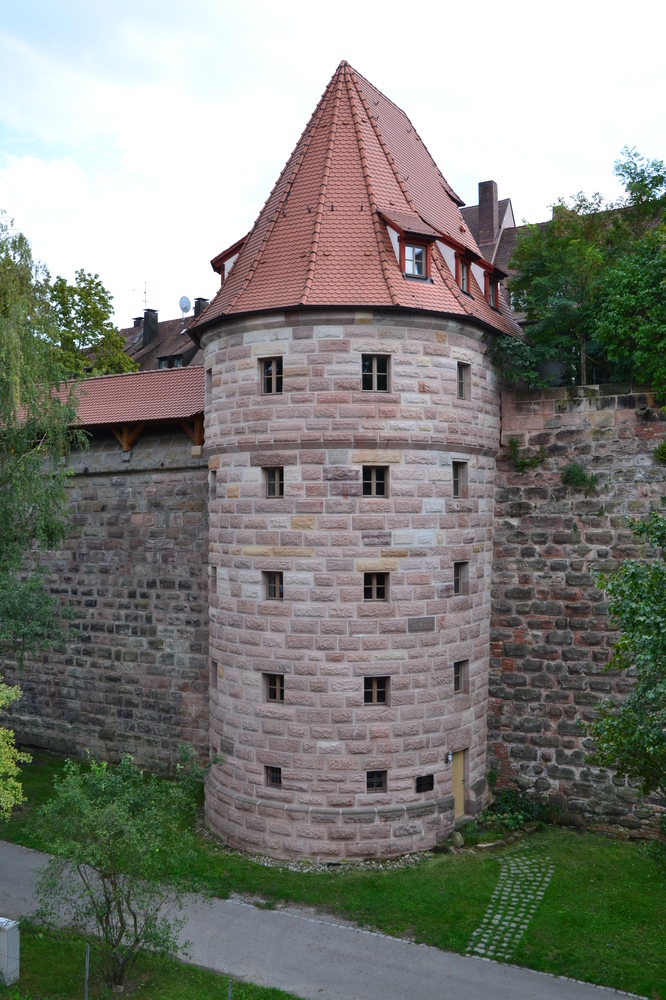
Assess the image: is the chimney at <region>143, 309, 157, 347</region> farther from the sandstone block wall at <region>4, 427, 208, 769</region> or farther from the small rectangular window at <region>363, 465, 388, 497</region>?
the small rectangular window at <region>363, 465, 388, 497</region>

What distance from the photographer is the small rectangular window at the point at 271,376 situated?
52.9ft

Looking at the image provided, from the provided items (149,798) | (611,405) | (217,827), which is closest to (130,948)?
(149,798)

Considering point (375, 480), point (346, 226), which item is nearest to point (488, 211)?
point (346, 226)

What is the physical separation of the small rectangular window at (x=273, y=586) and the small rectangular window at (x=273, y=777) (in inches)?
128

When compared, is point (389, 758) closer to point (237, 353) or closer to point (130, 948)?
point (130, 948)

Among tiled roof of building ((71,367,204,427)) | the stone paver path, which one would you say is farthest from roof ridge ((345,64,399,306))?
the stone paver path

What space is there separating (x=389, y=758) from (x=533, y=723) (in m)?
4.12

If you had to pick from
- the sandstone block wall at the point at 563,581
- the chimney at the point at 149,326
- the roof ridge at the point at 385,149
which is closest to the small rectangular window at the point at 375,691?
the sandstone block wall at the point at 563,581

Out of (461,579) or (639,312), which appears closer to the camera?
(639,312)

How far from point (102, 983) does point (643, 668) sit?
28.4 ft

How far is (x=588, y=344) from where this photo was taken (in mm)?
18625

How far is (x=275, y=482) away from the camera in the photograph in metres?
16.2

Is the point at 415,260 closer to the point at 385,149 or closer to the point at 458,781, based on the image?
the point at 385,149

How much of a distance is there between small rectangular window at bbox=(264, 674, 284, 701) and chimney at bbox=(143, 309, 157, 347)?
3132 centimetres
